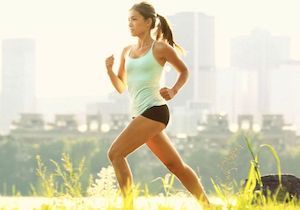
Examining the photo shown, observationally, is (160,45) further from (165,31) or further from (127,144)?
(127,144)

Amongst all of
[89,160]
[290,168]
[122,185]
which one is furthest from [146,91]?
[290,168]

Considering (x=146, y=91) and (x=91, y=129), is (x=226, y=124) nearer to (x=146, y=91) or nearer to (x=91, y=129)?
(x=91, y=129)

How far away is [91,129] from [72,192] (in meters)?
112

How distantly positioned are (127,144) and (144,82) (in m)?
0.47

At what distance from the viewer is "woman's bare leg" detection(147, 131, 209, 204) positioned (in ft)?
20.1

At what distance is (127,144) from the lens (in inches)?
235

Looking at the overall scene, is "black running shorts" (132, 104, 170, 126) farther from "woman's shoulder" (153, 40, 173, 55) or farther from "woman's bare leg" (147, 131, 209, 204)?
"woman's shoulder" (153, 40, 173, 55)

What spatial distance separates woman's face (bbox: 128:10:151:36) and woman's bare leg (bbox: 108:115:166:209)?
A: 68 cm

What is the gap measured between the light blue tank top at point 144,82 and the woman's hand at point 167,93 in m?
0.08

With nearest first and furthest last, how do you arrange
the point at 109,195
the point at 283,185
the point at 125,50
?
the point at 109,195 < the point at 125,50 < the point at 283,185

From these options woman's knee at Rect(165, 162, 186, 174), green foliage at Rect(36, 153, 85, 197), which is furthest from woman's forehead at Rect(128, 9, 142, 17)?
green foliage at Rect(36, 153, 85, 197)

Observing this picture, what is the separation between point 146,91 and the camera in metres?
6.03

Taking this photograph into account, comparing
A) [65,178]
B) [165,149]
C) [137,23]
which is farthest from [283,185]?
[65,178]

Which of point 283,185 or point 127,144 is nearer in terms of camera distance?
point 127,144
